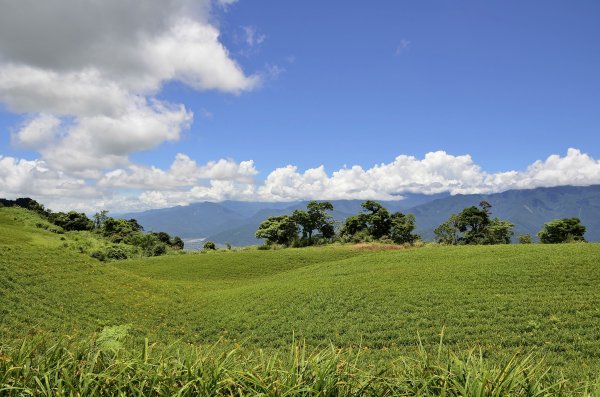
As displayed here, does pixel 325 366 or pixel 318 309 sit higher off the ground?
pixel 325 366

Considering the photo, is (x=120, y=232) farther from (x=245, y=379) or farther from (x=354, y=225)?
(x=245, y=379)

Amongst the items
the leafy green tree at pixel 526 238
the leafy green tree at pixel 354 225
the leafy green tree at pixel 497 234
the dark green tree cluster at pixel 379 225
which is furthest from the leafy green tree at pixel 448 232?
the leafy green tree at pixel 354 225

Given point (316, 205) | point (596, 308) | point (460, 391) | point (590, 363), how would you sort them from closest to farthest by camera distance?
point (460, 391) < point (590, 363) < point (596, 308) < point (316, 205)

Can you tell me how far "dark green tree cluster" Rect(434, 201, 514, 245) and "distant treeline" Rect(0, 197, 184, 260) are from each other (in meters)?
74.0

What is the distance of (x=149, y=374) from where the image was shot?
5.43 meters

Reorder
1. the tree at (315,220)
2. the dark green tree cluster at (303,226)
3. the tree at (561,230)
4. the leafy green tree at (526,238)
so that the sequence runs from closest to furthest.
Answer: the leafy green tree at (526,238) → the tree at (561,230) → the dark green tree cluster at (303,226) → the tree at (315,220)

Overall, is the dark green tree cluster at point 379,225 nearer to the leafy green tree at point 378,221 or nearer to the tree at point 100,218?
the leafy green tree at point 378,221

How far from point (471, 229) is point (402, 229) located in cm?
2500

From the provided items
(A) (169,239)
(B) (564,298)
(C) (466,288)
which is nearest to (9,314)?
(C) (466,288)

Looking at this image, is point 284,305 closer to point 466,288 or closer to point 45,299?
point 466,288

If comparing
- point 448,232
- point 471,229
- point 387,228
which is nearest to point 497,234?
point 471,229

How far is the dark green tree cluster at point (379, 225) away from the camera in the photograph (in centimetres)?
9332

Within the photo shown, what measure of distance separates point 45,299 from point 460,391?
93.9 feet

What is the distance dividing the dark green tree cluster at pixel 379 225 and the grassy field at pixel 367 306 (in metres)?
53.5
